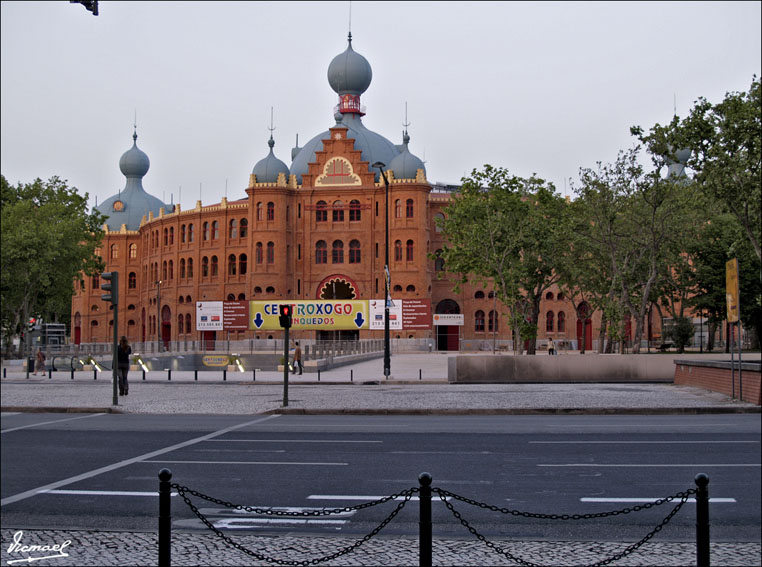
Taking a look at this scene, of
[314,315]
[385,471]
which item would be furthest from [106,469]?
[314,315]

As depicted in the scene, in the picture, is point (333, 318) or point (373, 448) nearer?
point (373, 448)

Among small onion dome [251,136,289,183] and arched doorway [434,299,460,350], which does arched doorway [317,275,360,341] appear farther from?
small onion dome [251,136,289,183]

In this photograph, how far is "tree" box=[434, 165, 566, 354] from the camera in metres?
46.5

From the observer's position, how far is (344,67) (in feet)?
280

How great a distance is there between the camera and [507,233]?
46875 mm

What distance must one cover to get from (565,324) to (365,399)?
59208mm

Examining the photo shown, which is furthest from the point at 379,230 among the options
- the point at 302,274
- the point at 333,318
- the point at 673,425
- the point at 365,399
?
the point at 673,425

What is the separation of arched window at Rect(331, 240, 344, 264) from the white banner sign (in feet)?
62.7

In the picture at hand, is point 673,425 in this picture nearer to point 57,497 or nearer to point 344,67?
point 57,497

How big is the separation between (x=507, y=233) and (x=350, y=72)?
4413 centimetres

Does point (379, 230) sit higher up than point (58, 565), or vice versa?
point (379, 230)

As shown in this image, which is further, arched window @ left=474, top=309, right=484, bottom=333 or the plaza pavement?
arched window @ left=474, top=309, right=484, bottom=333

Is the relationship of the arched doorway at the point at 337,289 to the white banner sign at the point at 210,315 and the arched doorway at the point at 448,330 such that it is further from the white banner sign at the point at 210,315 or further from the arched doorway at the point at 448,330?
the white banner sign at the point at 210,315

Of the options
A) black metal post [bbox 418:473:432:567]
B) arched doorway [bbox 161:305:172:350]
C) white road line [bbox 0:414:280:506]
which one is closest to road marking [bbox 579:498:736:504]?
black metal post [bbox 418:473:432:567]
